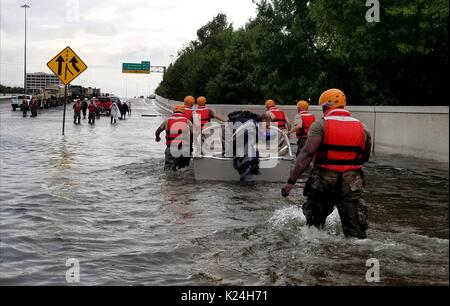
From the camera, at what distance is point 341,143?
705cm

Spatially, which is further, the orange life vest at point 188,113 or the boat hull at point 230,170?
the orange life vest at point 188,113

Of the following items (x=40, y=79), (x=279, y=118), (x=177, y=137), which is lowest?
(x=177, y=137)

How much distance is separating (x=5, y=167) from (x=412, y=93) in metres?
14.5

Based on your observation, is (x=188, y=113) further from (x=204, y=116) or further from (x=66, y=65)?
(x=66, y=65)

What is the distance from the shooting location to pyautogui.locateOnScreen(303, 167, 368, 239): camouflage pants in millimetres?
7129

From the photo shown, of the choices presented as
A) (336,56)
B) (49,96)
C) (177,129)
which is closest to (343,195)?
(177,129)

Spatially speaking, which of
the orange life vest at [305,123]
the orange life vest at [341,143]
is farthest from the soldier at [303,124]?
the orange life vest at [341,143]

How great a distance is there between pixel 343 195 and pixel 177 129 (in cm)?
769

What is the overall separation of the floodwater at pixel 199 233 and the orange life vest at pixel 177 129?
2.77ft

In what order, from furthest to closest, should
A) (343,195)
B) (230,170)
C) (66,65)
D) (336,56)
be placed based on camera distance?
1. (336,56)
2. (66,65)
3. (230,170)
4. (343,195)

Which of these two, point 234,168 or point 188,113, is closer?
point 234,168

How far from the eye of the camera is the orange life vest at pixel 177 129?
1427cm

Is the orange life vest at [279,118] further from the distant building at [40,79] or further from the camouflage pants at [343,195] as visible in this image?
the distant building at [40,79]
